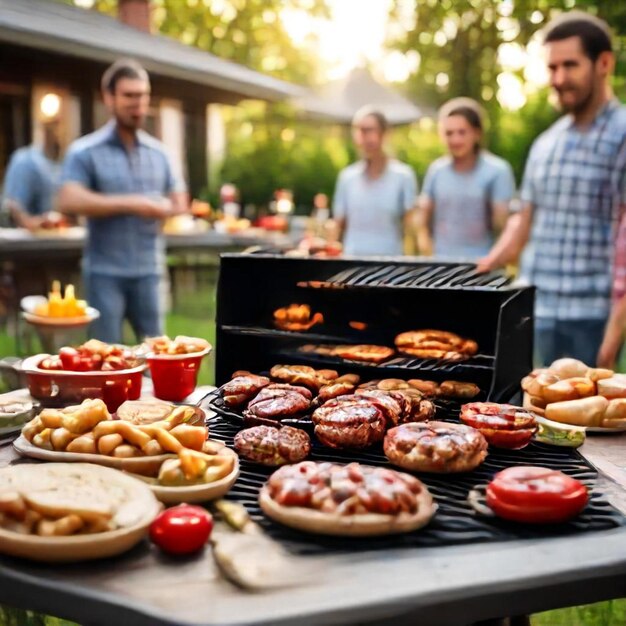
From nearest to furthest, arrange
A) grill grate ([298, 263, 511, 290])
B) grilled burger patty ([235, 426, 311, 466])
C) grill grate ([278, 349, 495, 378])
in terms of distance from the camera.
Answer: grilled burger patty ([235, 426, 311, 466]) → grill grate ([278, 349, 495, 378]) → grill grate ([298, 263, 511, 290])

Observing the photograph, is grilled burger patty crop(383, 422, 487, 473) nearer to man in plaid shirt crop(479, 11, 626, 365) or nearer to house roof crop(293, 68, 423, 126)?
man in plaid shirt crop(479, 11, 626, 365)

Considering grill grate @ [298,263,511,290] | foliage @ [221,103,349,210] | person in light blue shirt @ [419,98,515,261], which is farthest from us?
foliage @ [221,103,349,210]

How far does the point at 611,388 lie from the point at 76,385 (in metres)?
2.14

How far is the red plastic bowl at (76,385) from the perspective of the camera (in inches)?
119

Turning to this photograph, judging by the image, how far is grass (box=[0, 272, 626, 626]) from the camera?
12.4 ft

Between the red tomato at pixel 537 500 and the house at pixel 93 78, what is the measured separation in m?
9.76

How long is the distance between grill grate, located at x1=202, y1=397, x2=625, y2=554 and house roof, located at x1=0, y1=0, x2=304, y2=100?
1034 centimetres

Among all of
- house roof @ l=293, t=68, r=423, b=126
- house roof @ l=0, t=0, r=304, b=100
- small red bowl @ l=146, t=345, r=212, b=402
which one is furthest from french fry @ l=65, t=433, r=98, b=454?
house roof @ l=293, t=68, r=423, b=126

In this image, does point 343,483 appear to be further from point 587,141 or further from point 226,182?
point 226,182

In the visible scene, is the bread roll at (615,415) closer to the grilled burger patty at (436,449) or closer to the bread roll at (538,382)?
the bread roll at (538,382)

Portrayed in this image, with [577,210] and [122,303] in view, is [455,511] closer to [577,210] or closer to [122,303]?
[577,210]

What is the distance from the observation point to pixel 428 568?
1855 mm

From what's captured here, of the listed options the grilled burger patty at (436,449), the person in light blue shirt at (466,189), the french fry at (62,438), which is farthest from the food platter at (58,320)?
the person in light blue shirt at (466,189)

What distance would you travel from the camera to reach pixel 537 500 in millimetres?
2061
